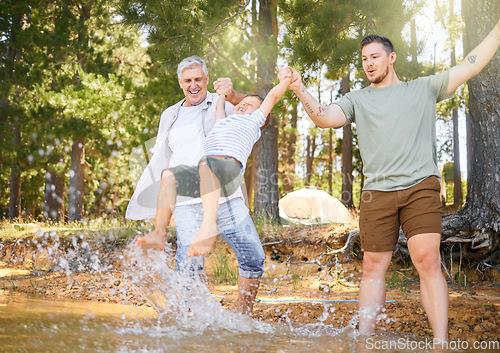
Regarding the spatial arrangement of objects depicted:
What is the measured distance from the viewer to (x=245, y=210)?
2.99 m

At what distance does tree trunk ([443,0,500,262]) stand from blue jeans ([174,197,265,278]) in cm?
278

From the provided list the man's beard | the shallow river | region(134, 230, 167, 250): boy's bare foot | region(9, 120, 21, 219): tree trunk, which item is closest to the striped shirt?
region(134, 230, 167, 250): boy's bare foot

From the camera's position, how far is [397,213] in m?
2.82

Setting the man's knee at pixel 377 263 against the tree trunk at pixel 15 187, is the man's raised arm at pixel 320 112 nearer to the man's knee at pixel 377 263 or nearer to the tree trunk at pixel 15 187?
the man's knee at pixel 377 263

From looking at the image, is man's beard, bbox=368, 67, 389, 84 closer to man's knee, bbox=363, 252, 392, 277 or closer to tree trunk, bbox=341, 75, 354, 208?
man's knee, bbox=363, 252, 392, 277

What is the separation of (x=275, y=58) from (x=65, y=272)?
17.0ft

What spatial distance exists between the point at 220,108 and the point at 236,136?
1.22 ft

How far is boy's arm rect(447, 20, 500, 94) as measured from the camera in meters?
2.72

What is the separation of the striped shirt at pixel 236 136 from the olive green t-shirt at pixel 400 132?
2.23 ft

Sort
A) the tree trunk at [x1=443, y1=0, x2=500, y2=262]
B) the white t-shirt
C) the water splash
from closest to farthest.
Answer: the white t-shirt, the water splash, the tree trunk at [x1=443, y1=0, x2=500, y2=262]

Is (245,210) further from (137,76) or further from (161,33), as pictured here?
(137,76)

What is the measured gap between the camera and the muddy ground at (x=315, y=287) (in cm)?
343

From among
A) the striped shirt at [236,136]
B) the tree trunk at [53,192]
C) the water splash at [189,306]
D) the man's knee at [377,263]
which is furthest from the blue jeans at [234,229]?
the tree trunk at [53,192]

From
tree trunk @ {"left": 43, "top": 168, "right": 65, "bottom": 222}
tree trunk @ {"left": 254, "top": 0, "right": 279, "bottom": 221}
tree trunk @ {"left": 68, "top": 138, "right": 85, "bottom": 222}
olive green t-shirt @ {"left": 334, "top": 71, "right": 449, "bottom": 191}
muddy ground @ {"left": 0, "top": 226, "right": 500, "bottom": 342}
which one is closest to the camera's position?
olive green t-shirt @ {"left": 334, "top": 71, "right": 449, "bottom": 191}
